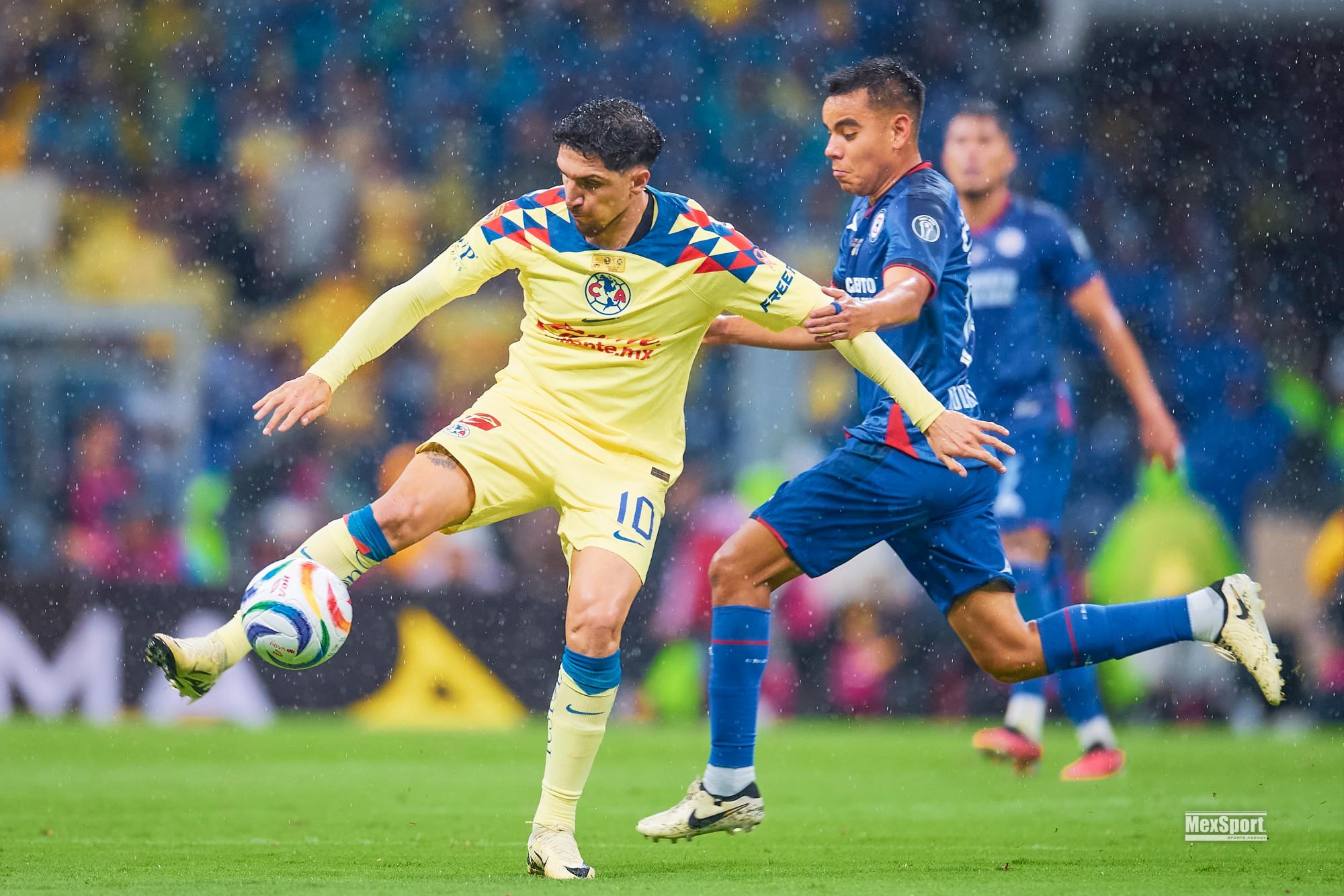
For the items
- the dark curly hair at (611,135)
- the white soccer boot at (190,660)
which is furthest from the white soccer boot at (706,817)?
the dark curly hair at (611,135)

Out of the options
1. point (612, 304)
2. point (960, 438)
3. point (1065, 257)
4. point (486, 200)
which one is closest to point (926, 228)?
point (960, 438)

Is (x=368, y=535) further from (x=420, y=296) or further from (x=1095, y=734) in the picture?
(x=1095, y=734)

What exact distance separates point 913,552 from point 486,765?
344cm

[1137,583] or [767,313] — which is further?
[1137,583]

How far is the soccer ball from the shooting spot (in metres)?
4.31

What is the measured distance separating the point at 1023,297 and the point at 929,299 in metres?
2.40

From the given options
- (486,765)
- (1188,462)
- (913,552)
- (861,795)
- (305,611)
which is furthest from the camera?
(1188,462)

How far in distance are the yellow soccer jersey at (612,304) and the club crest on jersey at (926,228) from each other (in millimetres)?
420

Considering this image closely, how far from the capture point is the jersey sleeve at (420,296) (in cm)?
477

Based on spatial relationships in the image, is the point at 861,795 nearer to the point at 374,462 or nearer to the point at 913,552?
the point at 913,552

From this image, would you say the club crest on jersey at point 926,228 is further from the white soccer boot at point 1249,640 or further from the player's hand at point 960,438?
the white soccer boot at point 1249,640

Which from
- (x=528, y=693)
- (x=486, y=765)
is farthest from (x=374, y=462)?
(x=486, y=765)

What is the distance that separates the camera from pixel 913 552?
523cm

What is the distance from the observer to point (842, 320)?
15.1 feet
